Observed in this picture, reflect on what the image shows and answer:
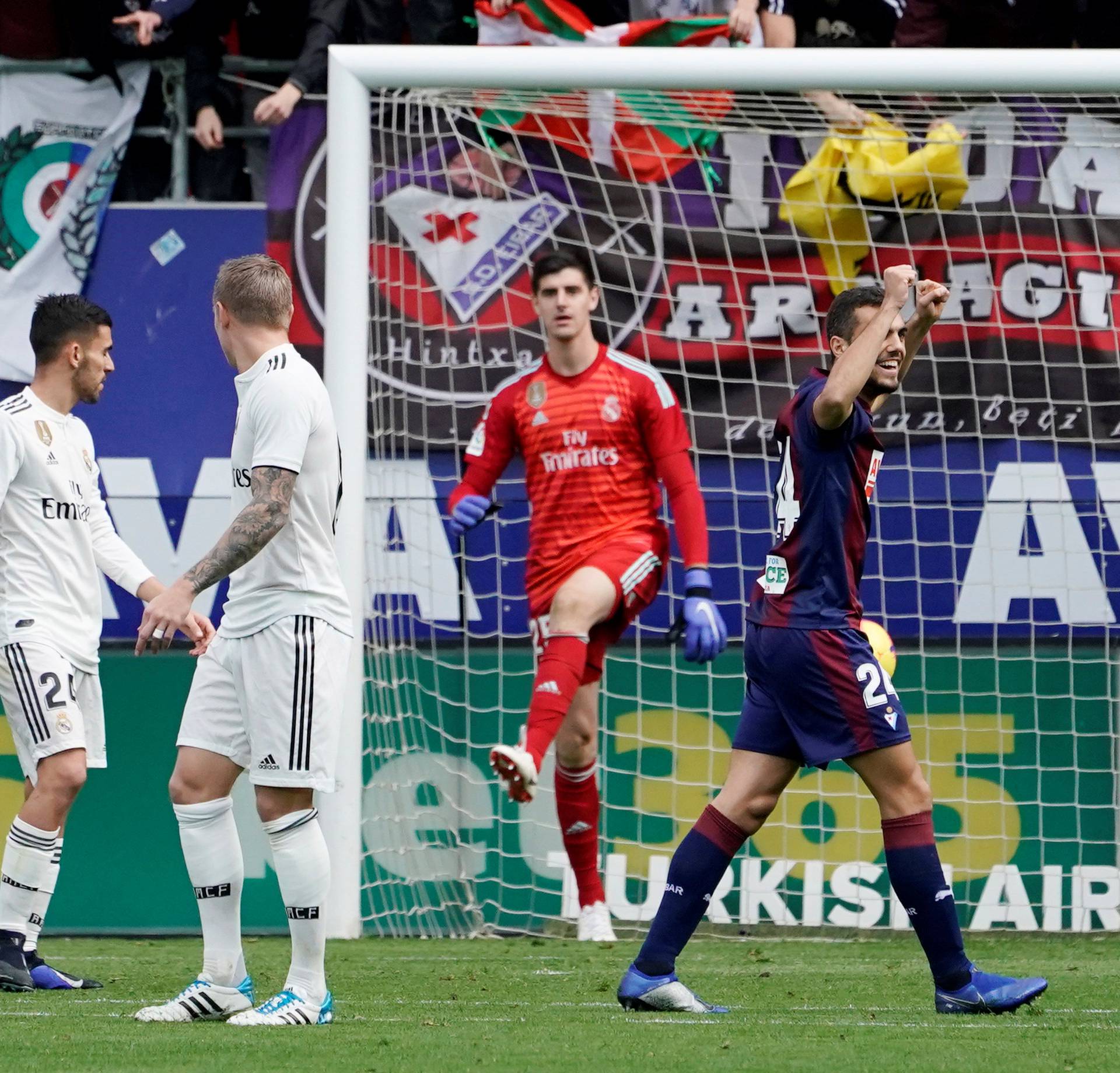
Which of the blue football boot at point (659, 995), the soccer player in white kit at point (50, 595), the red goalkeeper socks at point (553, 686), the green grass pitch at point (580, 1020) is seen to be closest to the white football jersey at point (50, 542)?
the soccer player in white kit at point (50, 595)

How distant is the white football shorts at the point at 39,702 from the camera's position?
502cm

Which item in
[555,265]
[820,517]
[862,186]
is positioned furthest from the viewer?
[862,186]

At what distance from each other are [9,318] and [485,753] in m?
→ 2.82

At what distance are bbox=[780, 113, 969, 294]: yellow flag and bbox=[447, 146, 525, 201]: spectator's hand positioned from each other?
3.83ft

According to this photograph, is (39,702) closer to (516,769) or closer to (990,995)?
(516,769)

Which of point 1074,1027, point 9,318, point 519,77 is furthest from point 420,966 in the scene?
point 9,318

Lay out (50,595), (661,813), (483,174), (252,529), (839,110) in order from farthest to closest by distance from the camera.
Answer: (483,174) → (839,110) → (661,813) → (50,595) → (252,529)

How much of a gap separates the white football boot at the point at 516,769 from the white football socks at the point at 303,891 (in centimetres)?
120

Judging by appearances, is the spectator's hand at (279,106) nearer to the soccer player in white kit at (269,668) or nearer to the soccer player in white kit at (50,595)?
the soccer player in white kit at (50,595)

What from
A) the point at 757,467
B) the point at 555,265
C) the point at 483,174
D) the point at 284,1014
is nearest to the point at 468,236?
the point at 483,174

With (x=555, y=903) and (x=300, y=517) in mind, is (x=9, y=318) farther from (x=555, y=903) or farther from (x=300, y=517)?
(x=300, y=517)

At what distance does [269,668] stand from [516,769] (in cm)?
142

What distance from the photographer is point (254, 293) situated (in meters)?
4.06

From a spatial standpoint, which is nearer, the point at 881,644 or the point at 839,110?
the point at 881,644
